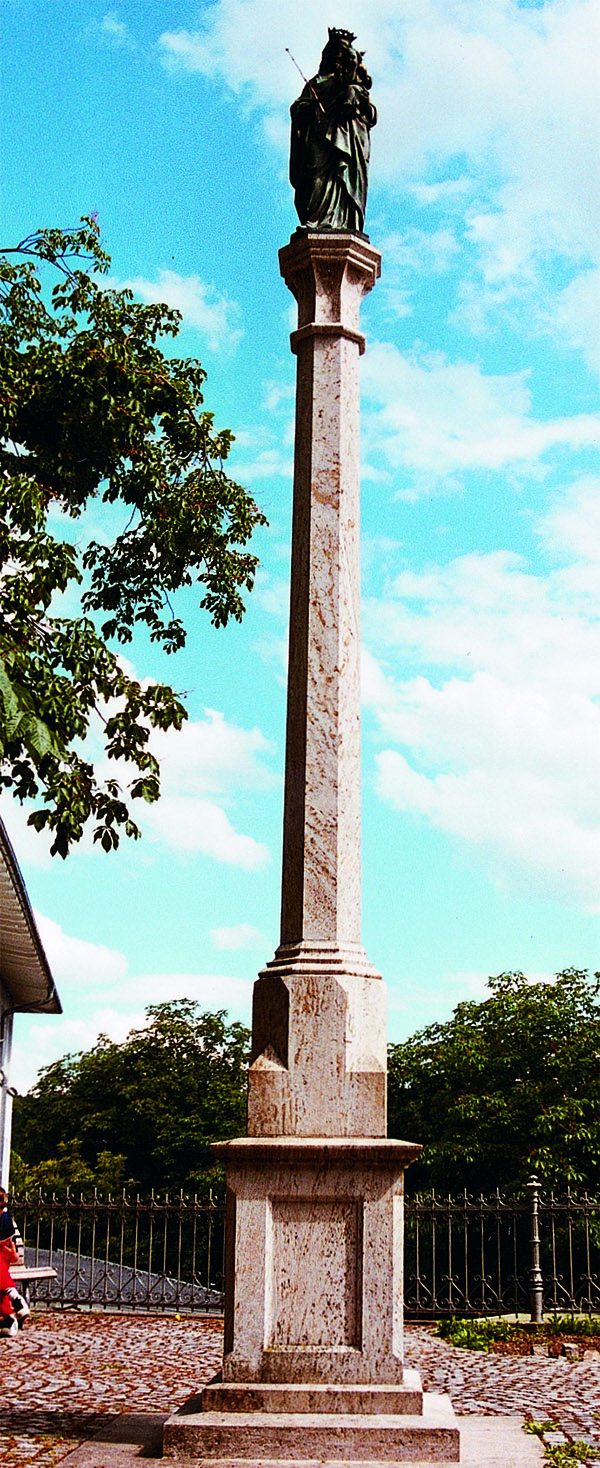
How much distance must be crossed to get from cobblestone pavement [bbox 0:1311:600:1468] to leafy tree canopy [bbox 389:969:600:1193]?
6.74 metres

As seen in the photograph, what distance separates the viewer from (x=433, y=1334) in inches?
517

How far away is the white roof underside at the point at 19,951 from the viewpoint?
14845mm

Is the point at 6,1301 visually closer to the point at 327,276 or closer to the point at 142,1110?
the point at 327,276

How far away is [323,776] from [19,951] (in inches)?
479

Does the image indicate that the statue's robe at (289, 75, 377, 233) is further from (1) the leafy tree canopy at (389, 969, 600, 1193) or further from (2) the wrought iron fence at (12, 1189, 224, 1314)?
(1) the leafy tree canopy at (389, 969, 600, 1193)

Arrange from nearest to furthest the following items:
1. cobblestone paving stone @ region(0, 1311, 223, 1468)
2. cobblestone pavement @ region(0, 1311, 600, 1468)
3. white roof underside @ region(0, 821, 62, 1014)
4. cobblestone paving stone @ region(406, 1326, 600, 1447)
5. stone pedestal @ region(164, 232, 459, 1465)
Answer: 1. stone pedestal @ region(164, 232, 459, 1465)
2. cobblestone paving stone @ region(0, 1311, 223, 1468)
3. cobblestone pavement @ region(0, 1311, 600, 1468)
4. cobblestone paving stone @ region(406, 1326, 600, 1447)
5. white roof underside @ region(0, 821, 62, 1014)

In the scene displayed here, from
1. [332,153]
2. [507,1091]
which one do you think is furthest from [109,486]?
[507,1091]

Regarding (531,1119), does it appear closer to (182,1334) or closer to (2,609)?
(182,1334)

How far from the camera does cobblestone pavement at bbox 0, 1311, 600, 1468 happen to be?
A: 263 inches

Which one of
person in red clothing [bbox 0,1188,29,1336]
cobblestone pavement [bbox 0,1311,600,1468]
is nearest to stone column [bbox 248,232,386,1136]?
cobblestone pavement [bbox 0,1311,600,1468]

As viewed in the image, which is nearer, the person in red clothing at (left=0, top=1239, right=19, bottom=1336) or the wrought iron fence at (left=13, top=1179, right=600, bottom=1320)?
the person in red clothing at (left=0, top=1239, right=19, bottom=1336)

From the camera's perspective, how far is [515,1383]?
9234 millimetres

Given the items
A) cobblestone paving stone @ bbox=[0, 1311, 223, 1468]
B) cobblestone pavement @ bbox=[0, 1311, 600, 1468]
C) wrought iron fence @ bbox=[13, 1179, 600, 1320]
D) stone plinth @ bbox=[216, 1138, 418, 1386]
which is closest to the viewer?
stone plinth @ bbox=[216, 1138, 418, 1386]

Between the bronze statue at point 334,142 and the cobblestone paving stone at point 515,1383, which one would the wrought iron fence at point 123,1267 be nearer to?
the cobblestone paving stone at point 515,1383
